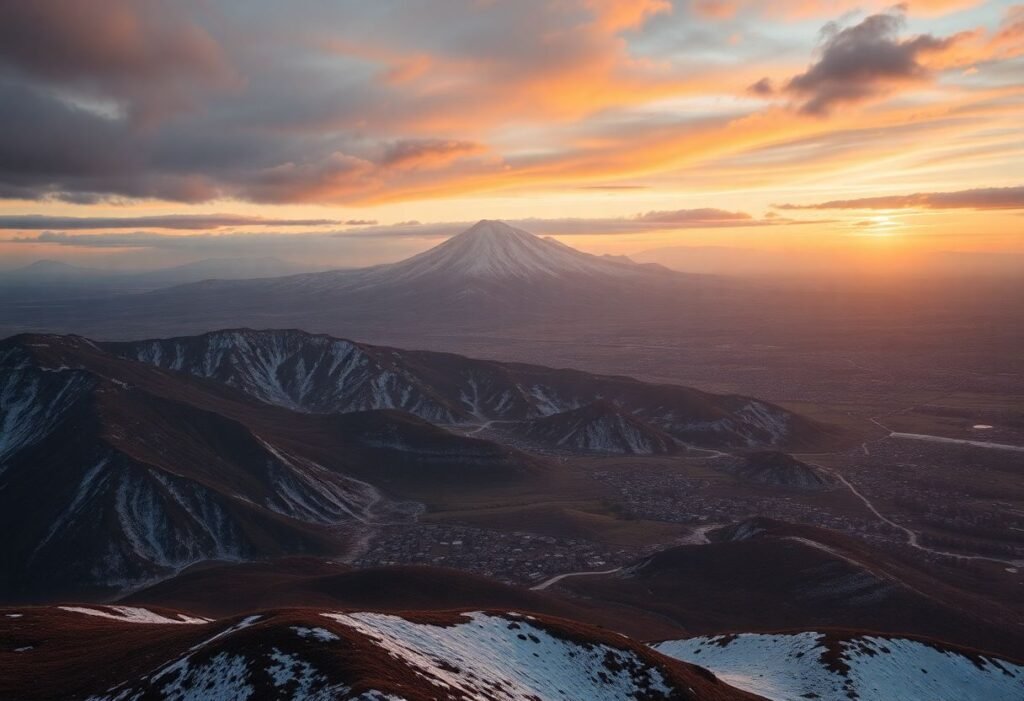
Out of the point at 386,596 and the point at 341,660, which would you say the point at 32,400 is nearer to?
the point at 386,596

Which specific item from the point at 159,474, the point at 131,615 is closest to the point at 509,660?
the point at 131,615

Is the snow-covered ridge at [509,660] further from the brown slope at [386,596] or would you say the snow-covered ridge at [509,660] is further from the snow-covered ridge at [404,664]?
the brown slope at [386,596]

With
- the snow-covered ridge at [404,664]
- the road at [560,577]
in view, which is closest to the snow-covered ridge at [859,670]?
the snow-covered ridge at [404,664]

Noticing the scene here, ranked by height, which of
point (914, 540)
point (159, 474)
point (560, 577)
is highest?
point (159, 474)

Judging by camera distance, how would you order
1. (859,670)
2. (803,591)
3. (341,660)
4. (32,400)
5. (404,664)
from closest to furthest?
(341,660) → (404,664) → (859,670) → (803,591) → (32,400)

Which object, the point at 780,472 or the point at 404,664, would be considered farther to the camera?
the point at 780,472

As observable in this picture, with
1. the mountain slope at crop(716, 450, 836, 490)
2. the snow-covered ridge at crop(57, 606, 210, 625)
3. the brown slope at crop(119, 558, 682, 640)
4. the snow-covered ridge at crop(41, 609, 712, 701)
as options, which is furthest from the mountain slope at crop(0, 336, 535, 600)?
the snow-covered ridge at crop(41, 609, 712, 701)

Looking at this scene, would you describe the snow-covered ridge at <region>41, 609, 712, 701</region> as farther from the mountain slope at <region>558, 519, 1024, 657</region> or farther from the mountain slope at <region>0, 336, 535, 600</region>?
the mountain slope at <region>0, 336, 535, 600</region>

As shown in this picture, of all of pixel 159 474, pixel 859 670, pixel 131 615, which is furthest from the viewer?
pixel 159 474
